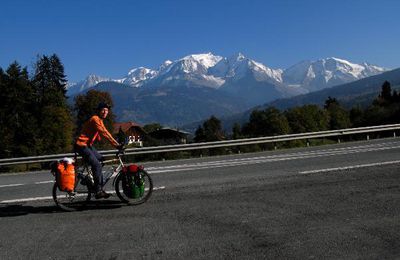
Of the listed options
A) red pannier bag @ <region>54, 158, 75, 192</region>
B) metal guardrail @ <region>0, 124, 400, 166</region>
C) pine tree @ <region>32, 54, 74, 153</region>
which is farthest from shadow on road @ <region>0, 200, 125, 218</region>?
pine tree @ <region>32, 54, 74, 153</region>

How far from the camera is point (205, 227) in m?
6.96

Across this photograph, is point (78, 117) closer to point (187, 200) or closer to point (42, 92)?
point (42, 92)

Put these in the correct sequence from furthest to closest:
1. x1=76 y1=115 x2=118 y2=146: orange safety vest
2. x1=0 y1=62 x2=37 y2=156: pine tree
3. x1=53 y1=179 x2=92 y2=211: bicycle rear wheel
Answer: x1=0 y1=62 x2=37 y2=156: pine tree < x1=53 y1=179 x2=92 y2=211: bicycle rear wheel < x1=76 y1=115 x2=118 y2=146: orange safety vest

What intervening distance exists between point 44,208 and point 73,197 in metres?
0.62

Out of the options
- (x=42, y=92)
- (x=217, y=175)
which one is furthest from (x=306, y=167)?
(x=42, y=92)

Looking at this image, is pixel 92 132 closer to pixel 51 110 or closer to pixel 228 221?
pixel 228 221

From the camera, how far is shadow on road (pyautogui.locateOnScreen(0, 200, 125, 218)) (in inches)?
341

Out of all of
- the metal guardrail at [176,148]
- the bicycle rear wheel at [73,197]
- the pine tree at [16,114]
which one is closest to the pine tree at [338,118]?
the pine tree at [16,114]

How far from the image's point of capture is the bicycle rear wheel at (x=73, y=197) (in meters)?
8.73

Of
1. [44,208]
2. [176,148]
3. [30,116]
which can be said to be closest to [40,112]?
[30,116]

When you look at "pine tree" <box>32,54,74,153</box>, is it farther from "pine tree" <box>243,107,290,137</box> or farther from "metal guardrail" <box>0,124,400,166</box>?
"pine tree" <box>243,107,290,137</box>

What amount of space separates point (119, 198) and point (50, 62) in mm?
71661

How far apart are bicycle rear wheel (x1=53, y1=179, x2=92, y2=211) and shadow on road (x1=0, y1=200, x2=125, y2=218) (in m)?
0.08

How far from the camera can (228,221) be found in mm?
7227
